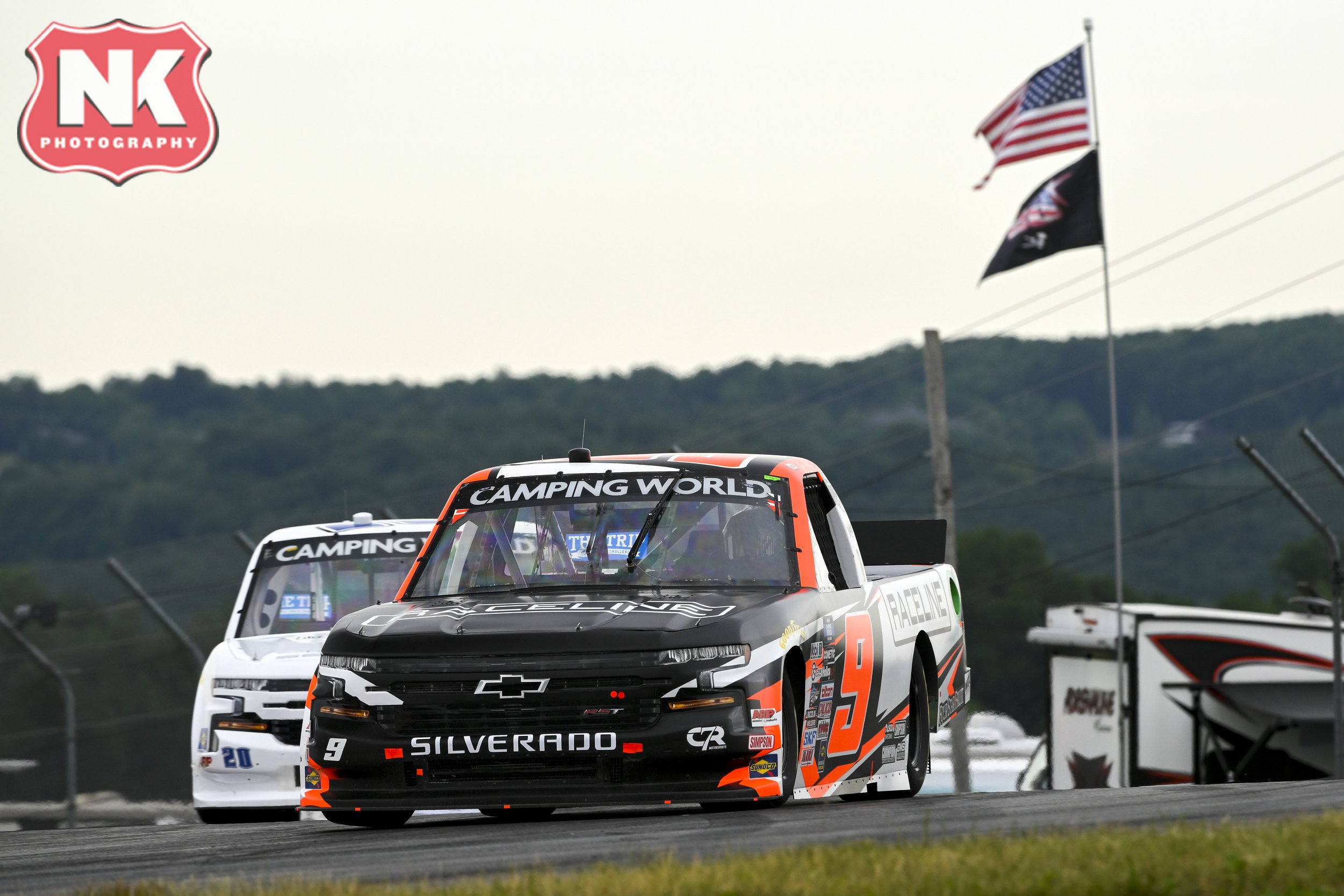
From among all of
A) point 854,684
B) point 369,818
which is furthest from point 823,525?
point 369,818

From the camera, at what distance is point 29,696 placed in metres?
48.1

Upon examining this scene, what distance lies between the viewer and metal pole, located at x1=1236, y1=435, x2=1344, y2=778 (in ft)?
61.0

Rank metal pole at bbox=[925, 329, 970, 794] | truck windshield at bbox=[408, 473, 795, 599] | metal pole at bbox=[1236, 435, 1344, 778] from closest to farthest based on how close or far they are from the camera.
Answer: truck windshield at bbox=[408, 473, 795, 599] < metal pole at bbox=[1236, 435, 1344, 778] < metal pole at bbox=[925, 329, 970, 794]

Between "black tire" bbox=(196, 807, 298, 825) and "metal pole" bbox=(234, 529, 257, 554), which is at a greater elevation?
"metal pole" bbox=(234, 529, 257, 554)

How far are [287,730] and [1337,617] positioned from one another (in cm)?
1206

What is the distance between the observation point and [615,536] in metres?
8.66

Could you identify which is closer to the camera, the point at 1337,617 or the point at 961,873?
the point at 961,873

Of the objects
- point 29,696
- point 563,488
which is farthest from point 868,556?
point 29,696

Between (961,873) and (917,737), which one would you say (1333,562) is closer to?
(917,737)

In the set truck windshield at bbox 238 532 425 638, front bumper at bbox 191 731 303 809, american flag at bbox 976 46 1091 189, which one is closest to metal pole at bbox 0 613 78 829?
truck windshield at bbox 238 532 425 638

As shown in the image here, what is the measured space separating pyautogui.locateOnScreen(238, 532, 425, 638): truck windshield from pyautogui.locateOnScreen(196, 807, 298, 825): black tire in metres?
1.22

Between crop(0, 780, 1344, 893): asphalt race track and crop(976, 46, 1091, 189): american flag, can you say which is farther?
crop(976, 46, 1091, 189): american flag

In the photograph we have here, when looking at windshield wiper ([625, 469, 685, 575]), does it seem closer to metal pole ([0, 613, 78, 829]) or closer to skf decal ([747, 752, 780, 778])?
skf decal ([747, 752, 780, 778])

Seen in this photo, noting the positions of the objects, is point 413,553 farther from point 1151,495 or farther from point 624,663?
point 1151,495
